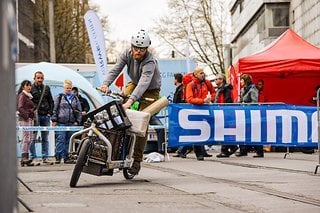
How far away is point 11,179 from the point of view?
74.6 inches

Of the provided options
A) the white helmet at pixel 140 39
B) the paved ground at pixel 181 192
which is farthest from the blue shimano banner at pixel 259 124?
the white helmet at pixel 140 39

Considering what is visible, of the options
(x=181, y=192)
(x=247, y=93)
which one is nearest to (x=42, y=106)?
(x=247, y=93)

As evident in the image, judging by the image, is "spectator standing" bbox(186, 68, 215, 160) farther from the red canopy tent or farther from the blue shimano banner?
the red canopy tent

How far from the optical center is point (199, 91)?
16.3 meters

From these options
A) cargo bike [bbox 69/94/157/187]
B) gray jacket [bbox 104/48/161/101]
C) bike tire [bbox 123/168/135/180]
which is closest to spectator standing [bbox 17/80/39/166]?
gray jacket [bbox 104/48/161/101]

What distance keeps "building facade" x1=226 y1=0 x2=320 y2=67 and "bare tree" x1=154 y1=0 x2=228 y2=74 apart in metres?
1.84

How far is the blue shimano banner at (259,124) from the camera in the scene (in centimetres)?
1662

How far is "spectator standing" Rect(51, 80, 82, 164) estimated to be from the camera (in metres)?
16.3

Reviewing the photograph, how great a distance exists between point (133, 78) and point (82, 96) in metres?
9.38

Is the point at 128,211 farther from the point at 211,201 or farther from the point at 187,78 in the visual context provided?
the point at 187,78

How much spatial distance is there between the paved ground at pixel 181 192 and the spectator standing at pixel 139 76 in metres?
0.44

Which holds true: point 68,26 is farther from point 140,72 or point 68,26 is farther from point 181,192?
point 181,192

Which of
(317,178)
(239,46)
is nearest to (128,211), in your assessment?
(317,178)

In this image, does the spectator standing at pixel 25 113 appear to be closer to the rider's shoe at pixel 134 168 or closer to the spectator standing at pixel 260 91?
the rider's shoe at pixel 134 168
